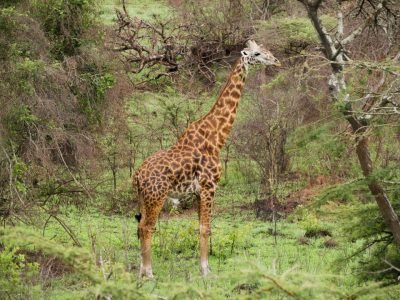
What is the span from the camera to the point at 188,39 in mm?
24250

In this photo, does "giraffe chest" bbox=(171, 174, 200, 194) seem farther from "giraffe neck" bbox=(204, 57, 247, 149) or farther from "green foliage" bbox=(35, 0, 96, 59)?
"green foliage" bbox=(35, 0, 96, 59)

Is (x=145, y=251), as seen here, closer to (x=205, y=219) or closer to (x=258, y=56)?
(x=205, y=219)

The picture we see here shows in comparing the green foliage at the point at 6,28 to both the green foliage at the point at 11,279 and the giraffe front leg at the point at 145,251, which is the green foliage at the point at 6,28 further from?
the green foliage at the point at 11,279

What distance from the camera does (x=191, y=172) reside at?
37.4ft

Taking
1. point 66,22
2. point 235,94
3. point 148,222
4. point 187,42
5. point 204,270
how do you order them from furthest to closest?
point 187,42 → point 66,22 → point 235,94 → point 148,222 → point 204,270

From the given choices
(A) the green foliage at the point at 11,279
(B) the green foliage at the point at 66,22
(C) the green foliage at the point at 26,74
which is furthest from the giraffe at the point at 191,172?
(B) the green foliage at the point at 66,22

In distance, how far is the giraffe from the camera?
437 inches

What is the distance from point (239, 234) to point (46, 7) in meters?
5.17

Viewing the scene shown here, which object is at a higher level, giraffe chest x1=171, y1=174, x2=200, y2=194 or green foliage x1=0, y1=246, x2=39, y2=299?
green foliage x1=0, y1=246, x2=39, y2=299

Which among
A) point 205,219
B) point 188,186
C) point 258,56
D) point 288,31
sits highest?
point 258,56

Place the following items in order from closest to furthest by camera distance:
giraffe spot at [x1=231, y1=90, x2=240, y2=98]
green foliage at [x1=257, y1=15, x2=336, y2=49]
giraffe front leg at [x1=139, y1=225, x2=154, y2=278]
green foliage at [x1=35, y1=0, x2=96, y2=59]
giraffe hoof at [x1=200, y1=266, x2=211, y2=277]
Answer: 1. giraffe front leg at [x1=139, y1=225, x2=154, y2=278]
2. giraffe hoof at [x1=200, y1=266, x2=211, y2=277]
3. giraffe spot at [x1=231, y1=90, x2=240, y2=98]
4. green foliage at [x1=35, y1=0, x2=96, y2=59]
5. green foliage at [x1=257, y1=15, x2=336, y2=49]

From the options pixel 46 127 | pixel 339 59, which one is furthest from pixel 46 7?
pixel 339 59

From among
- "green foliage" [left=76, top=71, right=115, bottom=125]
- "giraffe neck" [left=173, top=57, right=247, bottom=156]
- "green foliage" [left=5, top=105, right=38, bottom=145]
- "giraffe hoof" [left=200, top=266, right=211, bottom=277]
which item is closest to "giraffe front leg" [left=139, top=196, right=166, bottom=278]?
"giraffe hoof" [left=200, top=266, right=211, bottom=277]

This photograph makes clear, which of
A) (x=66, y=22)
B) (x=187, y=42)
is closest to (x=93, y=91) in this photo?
(x=66, y=22)
